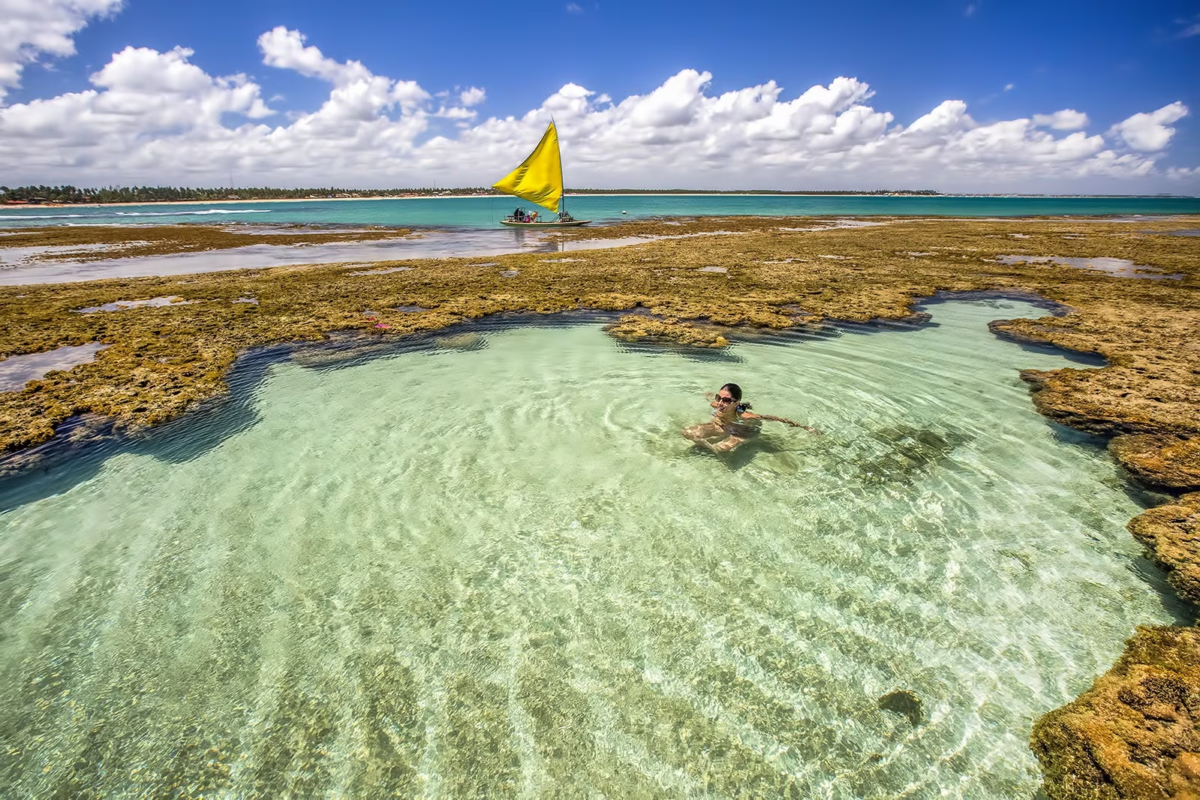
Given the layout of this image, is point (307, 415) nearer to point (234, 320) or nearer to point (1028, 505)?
point (234, 320)

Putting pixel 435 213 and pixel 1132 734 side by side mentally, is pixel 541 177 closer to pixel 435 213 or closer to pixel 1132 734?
pixel 1132 734

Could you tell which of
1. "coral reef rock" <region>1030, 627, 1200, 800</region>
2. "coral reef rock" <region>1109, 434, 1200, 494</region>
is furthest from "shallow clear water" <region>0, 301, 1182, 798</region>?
"coral reef rock" <region>1109, 434, 1200, 494</region>

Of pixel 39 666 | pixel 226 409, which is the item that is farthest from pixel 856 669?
pixel 226 409

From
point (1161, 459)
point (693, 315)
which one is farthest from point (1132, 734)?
point (693, 315)

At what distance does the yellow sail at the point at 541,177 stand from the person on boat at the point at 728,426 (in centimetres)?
3502

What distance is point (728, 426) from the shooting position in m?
7.99

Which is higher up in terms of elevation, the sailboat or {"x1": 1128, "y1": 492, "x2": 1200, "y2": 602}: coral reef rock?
the sailboat

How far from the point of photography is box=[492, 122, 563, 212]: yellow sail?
37188mm

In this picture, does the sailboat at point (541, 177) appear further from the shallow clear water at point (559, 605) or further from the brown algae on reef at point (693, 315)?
the shallow clear water at point (559, 605)

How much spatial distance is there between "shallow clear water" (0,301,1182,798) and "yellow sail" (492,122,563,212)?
34.2 m

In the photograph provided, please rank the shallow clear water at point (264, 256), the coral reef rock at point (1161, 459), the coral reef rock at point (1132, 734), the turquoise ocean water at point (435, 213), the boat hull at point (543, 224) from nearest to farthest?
1. the coral reef rock at point (1132, 734)
2. the coral reef rock at point (1161, 459)
3. the shallow clear water at point (264, 256)
4. the boat hull at point (543, 224)
5. the turquoise ocean water at point (435, 213)

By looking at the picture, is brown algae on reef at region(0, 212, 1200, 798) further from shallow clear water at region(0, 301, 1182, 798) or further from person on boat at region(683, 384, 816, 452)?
person on boat at region(683, 384, 816, 452)

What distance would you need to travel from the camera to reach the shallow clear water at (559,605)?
3.54m

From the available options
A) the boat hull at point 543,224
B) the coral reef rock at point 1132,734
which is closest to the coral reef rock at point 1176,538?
the coral reef rock at point 1132,734
